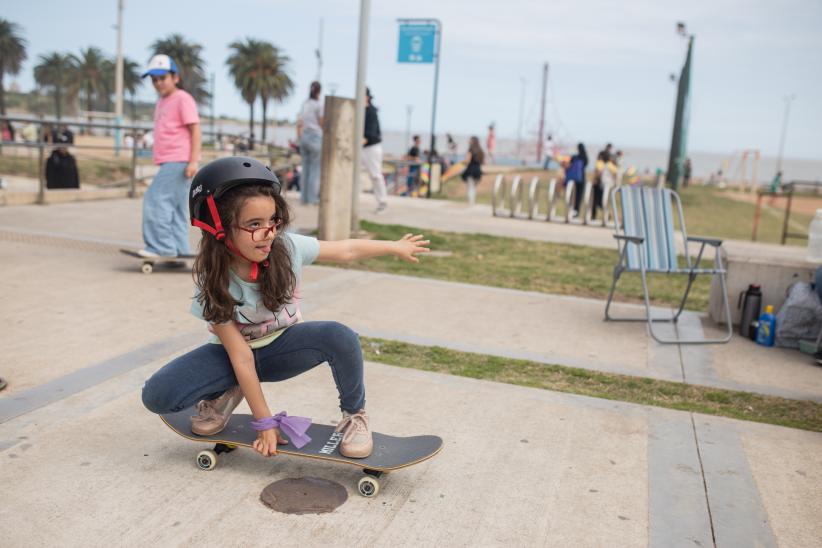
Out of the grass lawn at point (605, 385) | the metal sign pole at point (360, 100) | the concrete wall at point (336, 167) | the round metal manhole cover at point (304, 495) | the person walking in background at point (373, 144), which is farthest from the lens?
the person walking in background at point (373, 144)

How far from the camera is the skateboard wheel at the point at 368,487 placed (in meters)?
2.92

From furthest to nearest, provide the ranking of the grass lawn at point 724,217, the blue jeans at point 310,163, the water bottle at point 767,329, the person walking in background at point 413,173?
the person walking in background at point 413,173 < the grass lawn at point 724,217 < the blue jeans at point 310,163 < the water bottle at point 767,329

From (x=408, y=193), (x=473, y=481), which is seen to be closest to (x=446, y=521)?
(x=473, y=481)

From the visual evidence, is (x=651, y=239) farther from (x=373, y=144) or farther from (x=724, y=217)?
(x=724, y=217)

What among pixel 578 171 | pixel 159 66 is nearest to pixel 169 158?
pixel 159 66

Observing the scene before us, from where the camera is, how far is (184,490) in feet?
9.53

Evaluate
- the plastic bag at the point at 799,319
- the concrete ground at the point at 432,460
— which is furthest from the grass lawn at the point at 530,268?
the concrete ground at the point at 432,460

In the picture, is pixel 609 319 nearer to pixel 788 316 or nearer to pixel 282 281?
pixel 788 316

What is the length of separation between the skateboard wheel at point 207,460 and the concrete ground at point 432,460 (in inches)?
2.0

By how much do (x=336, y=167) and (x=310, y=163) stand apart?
4571mm

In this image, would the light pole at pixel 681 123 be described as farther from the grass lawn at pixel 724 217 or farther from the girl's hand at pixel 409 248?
the girl's hand at pixel 409 248

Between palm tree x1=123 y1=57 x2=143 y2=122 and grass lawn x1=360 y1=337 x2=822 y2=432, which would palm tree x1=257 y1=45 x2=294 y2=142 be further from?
grass lawn x1=360 y1=337 x2=822 y2=432

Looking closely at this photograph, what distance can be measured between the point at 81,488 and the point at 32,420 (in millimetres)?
793

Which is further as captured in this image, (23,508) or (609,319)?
(609,319)
